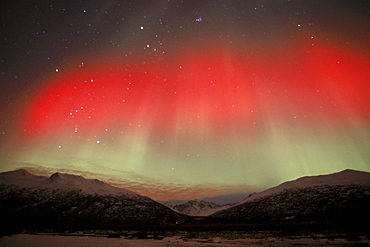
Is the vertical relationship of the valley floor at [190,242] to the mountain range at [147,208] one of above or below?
below

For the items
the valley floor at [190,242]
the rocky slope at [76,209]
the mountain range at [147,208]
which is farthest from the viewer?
the rocky slope at [76,209]

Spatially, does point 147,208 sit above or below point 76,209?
above

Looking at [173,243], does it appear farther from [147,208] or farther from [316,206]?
[147,208]

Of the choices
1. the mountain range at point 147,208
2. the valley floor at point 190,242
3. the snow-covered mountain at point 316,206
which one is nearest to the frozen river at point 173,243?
the valley floor at point 190,242

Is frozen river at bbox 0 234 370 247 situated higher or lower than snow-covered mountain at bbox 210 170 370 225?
lower

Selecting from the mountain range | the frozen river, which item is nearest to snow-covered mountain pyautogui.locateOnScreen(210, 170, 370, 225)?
the mountain range

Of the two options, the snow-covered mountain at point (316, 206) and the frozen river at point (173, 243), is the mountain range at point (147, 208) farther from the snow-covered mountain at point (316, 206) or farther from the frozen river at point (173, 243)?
the frozen river at point (173, 243)

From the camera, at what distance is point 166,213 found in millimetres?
165875

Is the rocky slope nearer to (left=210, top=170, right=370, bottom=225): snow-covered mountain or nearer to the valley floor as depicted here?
(left=210, top=170, right=370, bottom=225): snow-covered mountain

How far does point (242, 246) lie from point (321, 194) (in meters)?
130

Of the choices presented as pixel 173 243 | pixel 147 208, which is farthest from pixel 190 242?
pixel 147 208

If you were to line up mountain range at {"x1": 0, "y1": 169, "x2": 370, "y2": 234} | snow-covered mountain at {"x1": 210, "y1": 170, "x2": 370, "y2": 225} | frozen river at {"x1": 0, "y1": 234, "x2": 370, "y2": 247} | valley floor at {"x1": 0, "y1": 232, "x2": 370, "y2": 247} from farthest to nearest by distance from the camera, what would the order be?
1. mountain range at {"x1": 0, "y1": 169, "x2": 370, "y2": 234}
2. snow-covered mountain at {"x1": 210, "y1": 170, "x2": 370, "y2": 225}
3. valley floor at {"x1": 0, "y1": 232, "x2": 370, "y2": 247}
4. frozen river at {"x1": 0, "y1": 234, "x2": 370, "y2": 247}

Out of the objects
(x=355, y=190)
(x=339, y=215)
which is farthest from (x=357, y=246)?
(x=355, y=190)

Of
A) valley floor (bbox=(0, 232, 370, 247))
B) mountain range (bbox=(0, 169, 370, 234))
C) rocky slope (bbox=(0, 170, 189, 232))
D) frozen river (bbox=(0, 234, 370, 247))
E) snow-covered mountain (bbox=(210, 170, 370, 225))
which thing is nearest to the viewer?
frozen river (bbox=(0, 234, 370, 247))
